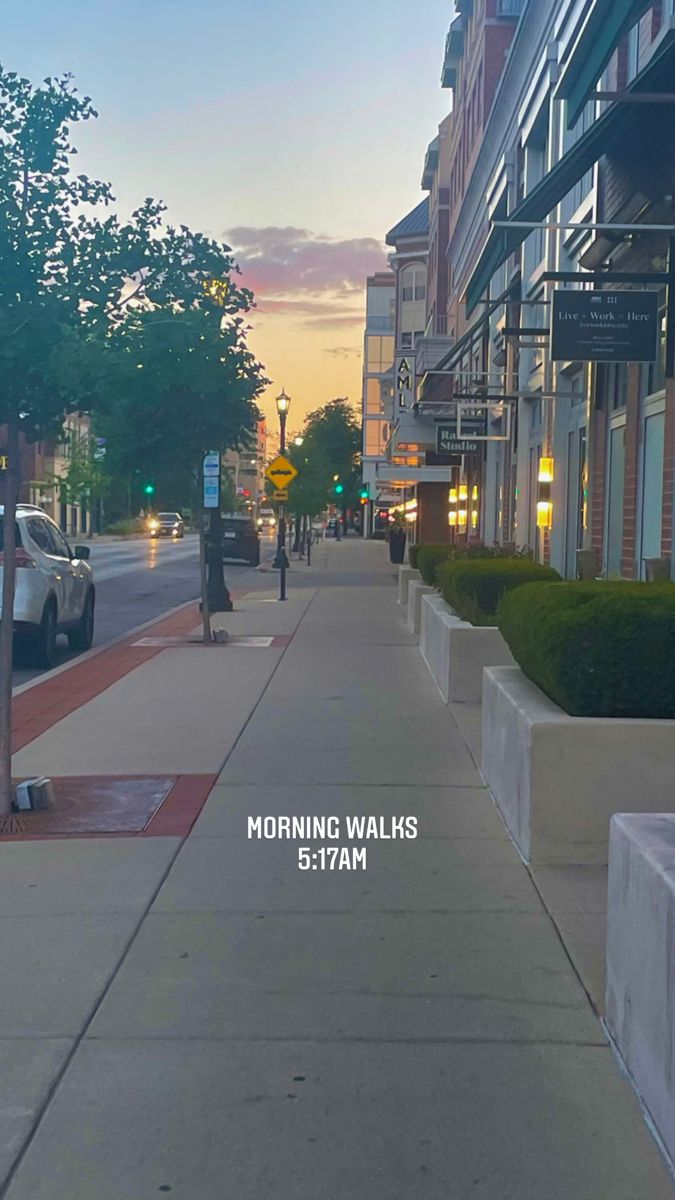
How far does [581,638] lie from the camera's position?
21.3 ft

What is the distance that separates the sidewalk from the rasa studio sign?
511 cm

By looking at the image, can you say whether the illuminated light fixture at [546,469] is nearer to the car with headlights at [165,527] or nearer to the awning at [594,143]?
the awning at [594,143]

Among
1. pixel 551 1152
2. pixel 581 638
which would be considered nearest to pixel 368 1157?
pixel 551 1152

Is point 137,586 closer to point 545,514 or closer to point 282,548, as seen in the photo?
point 282,548

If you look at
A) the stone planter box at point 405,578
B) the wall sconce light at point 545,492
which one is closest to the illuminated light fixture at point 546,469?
the wall sconce light at point 545,492

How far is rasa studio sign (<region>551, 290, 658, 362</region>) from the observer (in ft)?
39.3

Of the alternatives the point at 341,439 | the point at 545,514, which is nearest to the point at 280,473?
the point at 545,514

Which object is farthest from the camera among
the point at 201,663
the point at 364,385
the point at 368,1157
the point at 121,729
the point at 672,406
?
the point at 364,385

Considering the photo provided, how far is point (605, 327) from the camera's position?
39.4 ft

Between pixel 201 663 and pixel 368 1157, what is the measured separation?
11.3m

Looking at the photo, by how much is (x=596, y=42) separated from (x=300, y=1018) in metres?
9.06

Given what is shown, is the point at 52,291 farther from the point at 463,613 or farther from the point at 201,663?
the point at 201,663

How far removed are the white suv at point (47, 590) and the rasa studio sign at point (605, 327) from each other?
621cm

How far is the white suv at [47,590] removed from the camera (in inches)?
589
